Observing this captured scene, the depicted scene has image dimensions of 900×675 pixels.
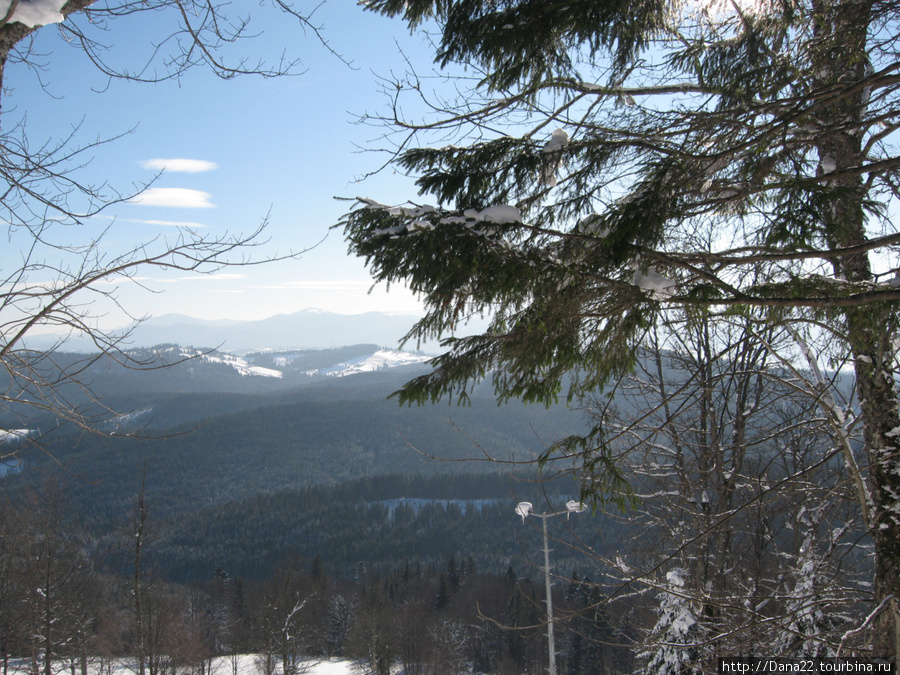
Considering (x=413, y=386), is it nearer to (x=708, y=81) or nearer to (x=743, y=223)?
(x=708, y=81)

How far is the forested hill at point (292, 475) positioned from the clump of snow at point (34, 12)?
134ft

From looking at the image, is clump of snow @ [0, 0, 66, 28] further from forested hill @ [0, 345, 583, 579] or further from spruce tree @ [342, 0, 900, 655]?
forested hill @ [0, 345, 583, 579]

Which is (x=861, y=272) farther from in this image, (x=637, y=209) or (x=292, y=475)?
(x=292, y=475)

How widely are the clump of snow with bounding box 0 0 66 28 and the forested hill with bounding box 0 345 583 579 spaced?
40.8 m

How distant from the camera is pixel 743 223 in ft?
11.0

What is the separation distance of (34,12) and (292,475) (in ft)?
363

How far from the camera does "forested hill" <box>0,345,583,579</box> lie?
67.5 metres

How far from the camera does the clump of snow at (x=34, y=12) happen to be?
6.34 feet

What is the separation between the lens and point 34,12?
6.46 ft

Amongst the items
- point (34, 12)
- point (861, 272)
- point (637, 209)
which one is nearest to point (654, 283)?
point (637, 209)

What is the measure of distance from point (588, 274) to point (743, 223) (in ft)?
6.23

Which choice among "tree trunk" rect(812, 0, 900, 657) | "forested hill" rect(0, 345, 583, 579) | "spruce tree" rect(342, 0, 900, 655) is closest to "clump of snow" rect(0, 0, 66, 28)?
"spruce tree" rect(342, 0, 900, 655)

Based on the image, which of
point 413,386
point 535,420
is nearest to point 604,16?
point 413,386

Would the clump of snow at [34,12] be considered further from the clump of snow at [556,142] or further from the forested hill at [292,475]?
the forested hill at [292,475]
